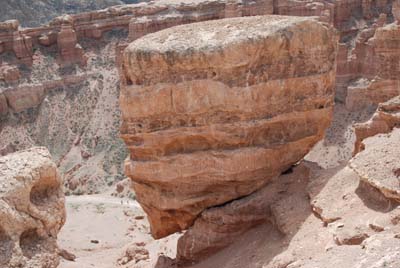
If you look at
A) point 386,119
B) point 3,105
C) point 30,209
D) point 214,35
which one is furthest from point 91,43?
point 30,209

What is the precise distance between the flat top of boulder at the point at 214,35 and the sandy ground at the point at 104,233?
7.59m

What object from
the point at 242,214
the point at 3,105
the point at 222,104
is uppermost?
the point at 222,104

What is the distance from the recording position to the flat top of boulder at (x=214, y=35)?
14.7m

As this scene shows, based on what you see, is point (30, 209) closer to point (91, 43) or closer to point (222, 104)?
point (222, 104)

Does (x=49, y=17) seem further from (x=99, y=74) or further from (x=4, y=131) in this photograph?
(x=4, y=131)

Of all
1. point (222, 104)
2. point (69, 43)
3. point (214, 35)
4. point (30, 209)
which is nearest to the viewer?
point (30, 209)

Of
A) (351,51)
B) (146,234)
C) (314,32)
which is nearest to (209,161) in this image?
(314,32)

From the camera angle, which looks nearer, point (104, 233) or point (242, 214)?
point (242, 214)

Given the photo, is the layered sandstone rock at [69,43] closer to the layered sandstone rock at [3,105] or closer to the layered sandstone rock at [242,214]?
the layered sandstone rock at [3,105]

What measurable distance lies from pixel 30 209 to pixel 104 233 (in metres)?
19.0

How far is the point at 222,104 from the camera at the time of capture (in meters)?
14.9

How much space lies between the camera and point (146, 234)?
2983cm

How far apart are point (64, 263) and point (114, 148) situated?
22.9m

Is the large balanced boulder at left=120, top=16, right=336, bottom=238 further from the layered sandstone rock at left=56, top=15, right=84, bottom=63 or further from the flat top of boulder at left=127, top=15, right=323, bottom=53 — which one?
the layered sandstone rock at left=56, top=15, right=84, bottom=63
